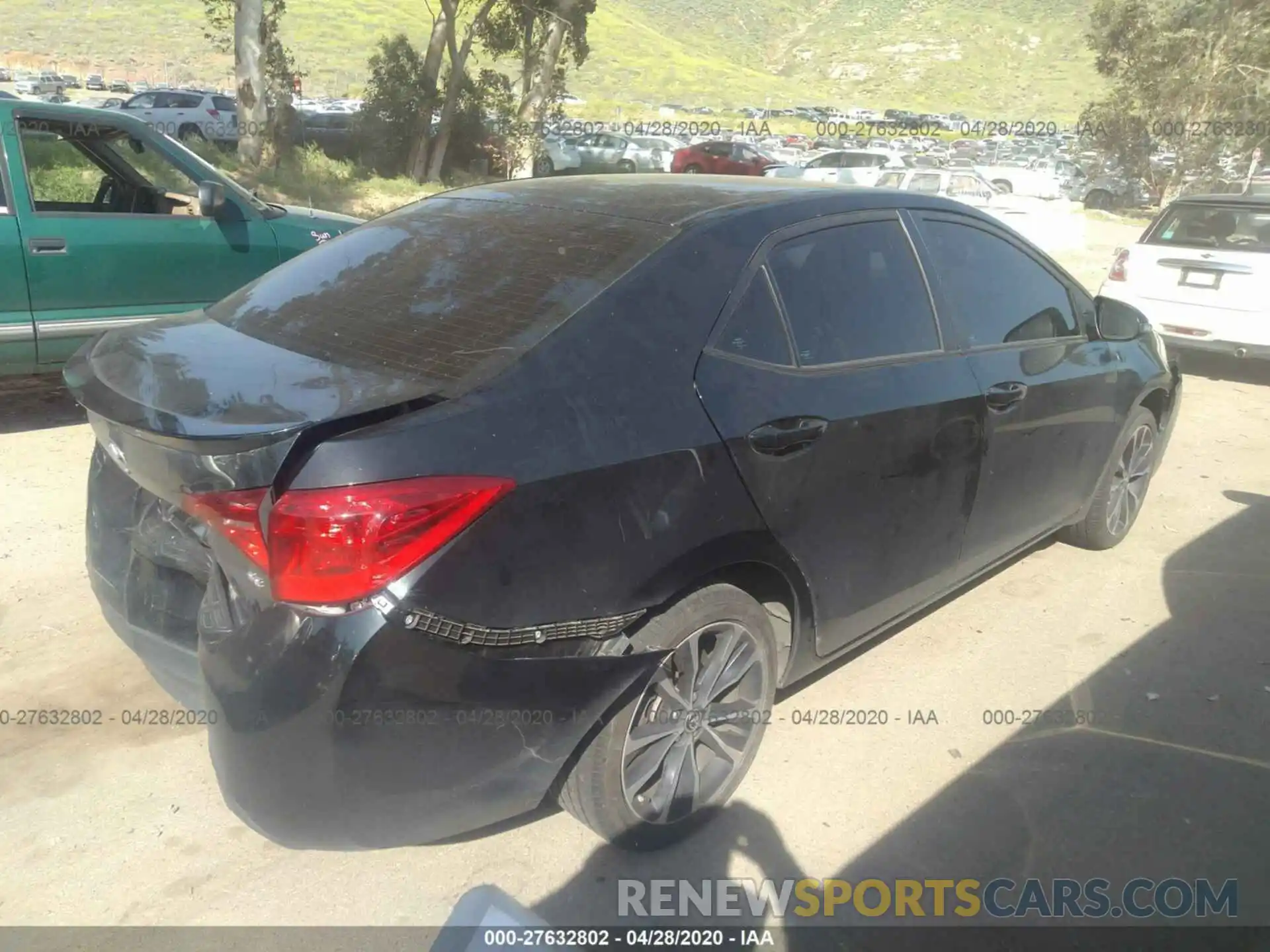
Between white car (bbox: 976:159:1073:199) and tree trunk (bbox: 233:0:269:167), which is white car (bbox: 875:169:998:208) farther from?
tree trunk (bbox: 233:0:269:167)

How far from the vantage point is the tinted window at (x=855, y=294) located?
3074 millimetres

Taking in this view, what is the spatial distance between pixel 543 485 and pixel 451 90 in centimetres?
2232

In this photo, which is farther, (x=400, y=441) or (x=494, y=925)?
(x=400, y=441)

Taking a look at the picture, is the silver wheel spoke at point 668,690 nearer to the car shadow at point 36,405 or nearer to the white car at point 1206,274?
the car shadow at point 36,405

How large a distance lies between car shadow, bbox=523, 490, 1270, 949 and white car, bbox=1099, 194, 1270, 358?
517cm

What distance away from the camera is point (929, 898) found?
2.80 metres

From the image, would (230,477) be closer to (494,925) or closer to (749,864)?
(494,925)

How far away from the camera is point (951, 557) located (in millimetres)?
3684

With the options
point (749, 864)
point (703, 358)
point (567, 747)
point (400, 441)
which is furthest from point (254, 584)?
point (749, 864)

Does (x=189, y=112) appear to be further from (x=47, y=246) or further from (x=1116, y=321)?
(x=1116, y=321)

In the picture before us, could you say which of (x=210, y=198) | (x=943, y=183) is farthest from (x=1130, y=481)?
(x=943, y=183)

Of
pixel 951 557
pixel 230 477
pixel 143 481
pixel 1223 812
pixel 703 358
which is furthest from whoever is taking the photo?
pixel 951 557

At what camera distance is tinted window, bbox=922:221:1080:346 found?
3.70m

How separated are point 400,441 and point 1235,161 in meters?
37.6
